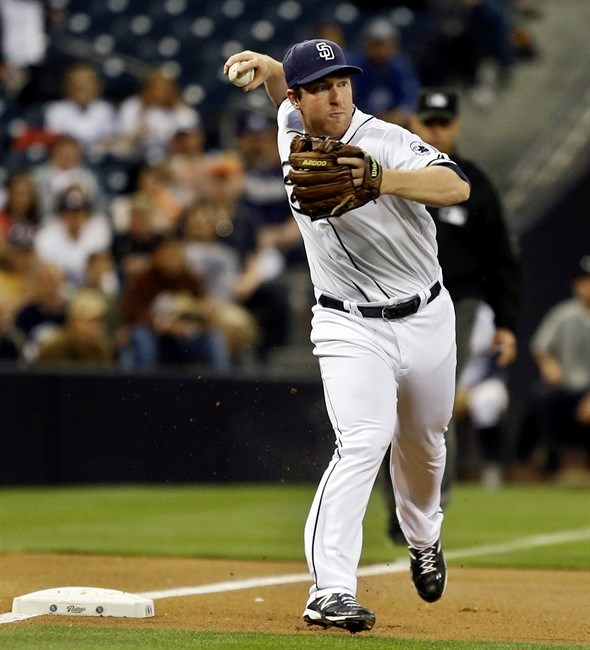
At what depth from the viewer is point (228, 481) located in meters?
11.7

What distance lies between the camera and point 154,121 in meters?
13.6

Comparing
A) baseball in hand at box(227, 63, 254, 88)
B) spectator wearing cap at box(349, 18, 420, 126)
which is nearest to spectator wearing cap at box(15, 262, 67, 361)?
spectator wearing cap at box(349, 18, 420, 126)

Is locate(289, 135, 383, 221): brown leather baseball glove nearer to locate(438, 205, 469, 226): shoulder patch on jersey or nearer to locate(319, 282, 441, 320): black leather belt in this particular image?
locate(319, 282, 441, 320): black leather belt

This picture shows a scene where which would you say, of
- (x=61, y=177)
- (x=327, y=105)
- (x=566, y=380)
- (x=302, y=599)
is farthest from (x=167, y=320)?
(x=327, y=105)

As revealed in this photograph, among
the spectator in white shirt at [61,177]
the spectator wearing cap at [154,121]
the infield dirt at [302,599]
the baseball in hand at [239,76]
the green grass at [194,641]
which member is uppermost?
the baseball in hand at [239,76]

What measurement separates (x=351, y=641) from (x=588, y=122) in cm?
1067

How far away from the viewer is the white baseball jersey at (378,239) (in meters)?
4.61

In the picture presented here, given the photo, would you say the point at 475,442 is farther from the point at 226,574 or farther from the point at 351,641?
the point at 351,641

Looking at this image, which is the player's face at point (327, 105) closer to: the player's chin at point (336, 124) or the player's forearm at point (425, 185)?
the player's chin at point (336, 124)

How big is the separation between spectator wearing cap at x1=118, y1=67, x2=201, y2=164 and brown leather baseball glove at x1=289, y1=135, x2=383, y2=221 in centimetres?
909

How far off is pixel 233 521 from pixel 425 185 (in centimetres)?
502

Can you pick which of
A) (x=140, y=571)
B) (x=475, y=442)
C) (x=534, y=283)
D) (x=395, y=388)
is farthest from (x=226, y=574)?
(x=534, y=283)

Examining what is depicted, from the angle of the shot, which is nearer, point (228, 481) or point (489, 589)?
point (489, 589)

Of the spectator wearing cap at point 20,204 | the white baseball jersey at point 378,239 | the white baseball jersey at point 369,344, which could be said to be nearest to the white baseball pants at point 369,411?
the white baseball jersey at point 369,344
